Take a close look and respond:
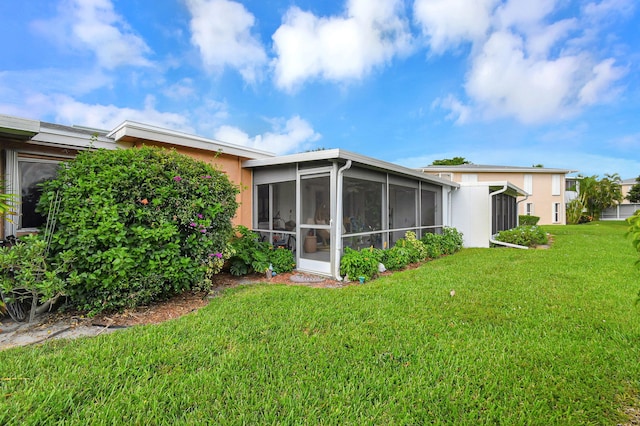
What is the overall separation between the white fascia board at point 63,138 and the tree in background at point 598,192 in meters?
34.0

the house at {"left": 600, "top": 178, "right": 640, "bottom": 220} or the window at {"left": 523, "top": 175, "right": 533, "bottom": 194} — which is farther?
the house at {"left": 600, "top": 178, "right": 640, "bottom": 220}

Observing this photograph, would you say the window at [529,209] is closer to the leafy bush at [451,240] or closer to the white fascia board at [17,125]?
the leafy bush at [451,240]

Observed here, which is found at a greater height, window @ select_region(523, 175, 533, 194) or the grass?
window @ select_region(523, 175, 533, 194)

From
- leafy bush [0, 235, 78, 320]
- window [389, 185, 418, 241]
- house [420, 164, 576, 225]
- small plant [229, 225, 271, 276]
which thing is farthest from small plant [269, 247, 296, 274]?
house [420, 164, 576, 225]

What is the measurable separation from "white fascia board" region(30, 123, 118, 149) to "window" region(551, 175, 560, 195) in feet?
97.2

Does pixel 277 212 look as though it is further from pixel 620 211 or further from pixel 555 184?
pixel 620 211

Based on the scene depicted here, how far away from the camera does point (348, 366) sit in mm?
2629

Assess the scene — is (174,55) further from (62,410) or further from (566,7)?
(566,7)

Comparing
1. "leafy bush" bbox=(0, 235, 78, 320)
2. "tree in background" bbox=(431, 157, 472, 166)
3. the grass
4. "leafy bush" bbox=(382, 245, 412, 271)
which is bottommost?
the grass

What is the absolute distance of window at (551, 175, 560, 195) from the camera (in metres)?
23.8

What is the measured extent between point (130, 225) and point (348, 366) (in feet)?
11.3

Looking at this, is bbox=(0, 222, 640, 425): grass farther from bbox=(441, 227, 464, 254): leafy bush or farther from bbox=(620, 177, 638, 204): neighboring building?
bbox=(620, 177, 638, 204): neighboring building

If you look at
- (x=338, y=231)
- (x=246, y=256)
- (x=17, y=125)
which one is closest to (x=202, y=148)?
(x=246, y=256)

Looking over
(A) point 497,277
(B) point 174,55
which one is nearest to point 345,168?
(A) point 497,277
